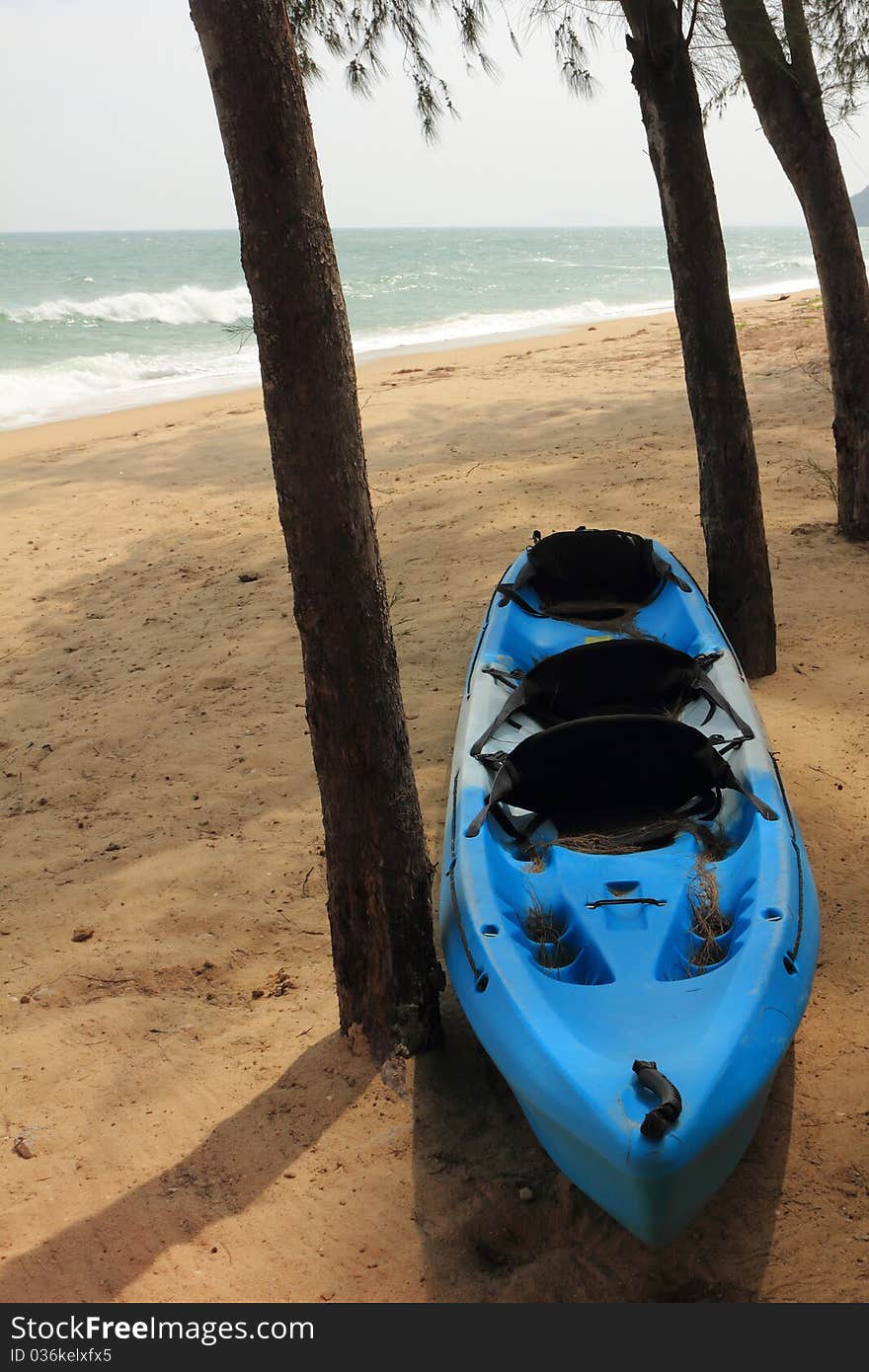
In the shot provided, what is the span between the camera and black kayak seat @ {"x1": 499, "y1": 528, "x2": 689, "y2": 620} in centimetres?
502

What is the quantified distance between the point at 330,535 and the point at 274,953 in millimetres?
1619

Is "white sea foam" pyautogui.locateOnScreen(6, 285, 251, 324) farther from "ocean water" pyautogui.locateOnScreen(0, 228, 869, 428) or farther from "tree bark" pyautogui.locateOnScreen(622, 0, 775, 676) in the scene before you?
"tree bark" pyautogui.locateOnScreen(622, 0, 775, 676)

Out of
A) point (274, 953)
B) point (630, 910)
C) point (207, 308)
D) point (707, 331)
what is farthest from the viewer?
point (207, 308)

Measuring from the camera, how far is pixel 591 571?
510cm

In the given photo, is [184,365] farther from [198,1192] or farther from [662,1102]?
[662,1102]

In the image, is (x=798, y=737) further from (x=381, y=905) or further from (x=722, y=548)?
(x=381, y=905)

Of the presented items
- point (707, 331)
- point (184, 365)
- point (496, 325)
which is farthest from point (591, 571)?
point (496, 325)

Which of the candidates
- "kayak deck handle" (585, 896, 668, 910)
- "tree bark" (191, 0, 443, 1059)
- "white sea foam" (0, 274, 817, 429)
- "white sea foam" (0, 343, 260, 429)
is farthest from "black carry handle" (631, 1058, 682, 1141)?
"white sea foam" (0, 343, 260, 429)

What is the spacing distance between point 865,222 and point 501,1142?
124 meters

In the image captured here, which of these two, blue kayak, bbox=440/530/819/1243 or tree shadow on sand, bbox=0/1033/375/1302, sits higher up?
blue kayak, bbox=440/530/819/1243

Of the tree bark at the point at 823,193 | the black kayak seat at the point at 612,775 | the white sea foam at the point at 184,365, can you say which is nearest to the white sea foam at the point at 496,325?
the white sea foam at the point at 184,365

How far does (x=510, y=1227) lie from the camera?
2.54 meters

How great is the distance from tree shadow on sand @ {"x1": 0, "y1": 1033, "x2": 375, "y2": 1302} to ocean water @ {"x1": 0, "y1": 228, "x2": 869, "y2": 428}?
3.25 m

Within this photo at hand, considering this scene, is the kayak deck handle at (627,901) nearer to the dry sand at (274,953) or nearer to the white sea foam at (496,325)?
the dry sand at (274,953)
